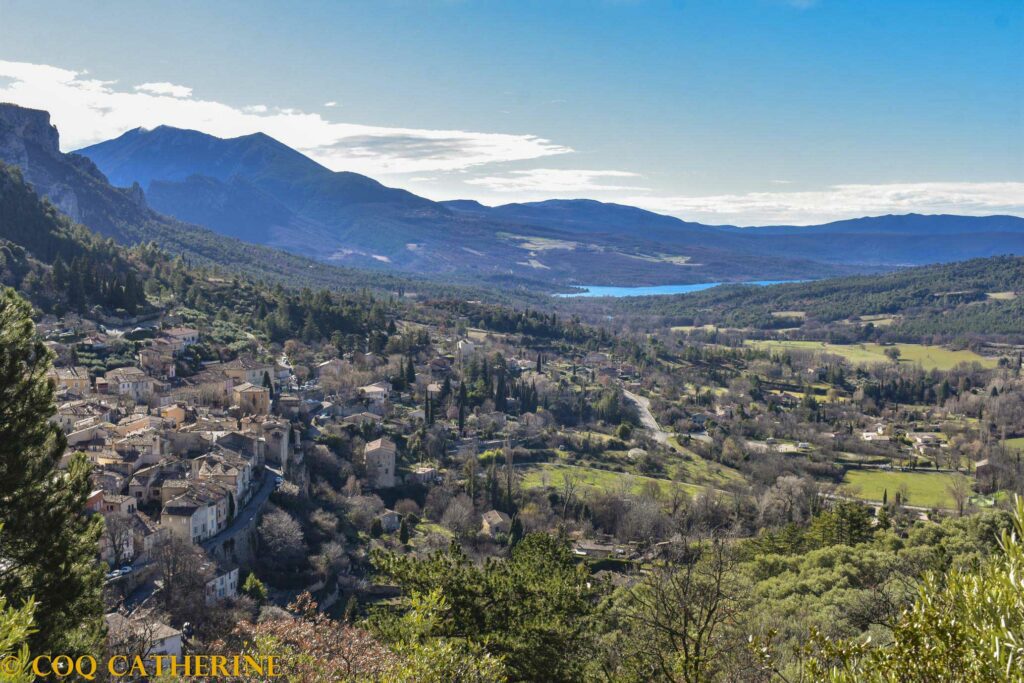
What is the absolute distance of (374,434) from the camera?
4012 centimetres

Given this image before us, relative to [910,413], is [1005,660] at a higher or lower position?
higher

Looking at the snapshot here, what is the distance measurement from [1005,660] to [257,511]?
24935 mm

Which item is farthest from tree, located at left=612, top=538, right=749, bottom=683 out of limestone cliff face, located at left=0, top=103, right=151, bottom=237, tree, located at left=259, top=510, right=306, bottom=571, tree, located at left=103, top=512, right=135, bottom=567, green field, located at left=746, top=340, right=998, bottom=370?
limestone cliff face, located at left=0, top=103, right=151, bottom=237

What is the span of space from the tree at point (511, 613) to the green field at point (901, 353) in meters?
79.9

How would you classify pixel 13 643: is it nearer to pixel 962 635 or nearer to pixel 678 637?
pixel 962 635

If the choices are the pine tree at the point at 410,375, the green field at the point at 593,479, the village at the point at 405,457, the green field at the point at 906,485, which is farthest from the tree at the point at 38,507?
the pine tree at the point at 410,375

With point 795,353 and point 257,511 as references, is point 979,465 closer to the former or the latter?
point 257,511

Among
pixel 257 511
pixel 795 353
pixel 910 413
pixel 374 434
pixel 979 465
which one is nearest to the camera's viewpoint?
pixel 257 511

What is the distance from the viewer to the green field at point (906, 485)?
4031 cm

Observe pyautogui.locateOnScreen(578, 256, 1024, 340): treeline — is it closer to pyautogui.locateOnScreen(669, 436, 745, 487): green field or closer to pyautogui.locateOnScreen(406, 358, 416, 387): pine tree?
pyautogui.locateOnScreen(669, 436, 745, 487): green field

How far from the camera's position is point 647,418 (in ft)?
189

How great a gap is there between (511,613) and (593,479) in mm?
28678

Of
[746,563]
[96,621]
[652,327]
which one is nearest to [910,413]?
[746,563]

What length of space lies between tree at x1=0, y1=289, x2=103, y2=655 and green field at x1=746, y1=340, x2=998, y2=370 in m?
86.6
